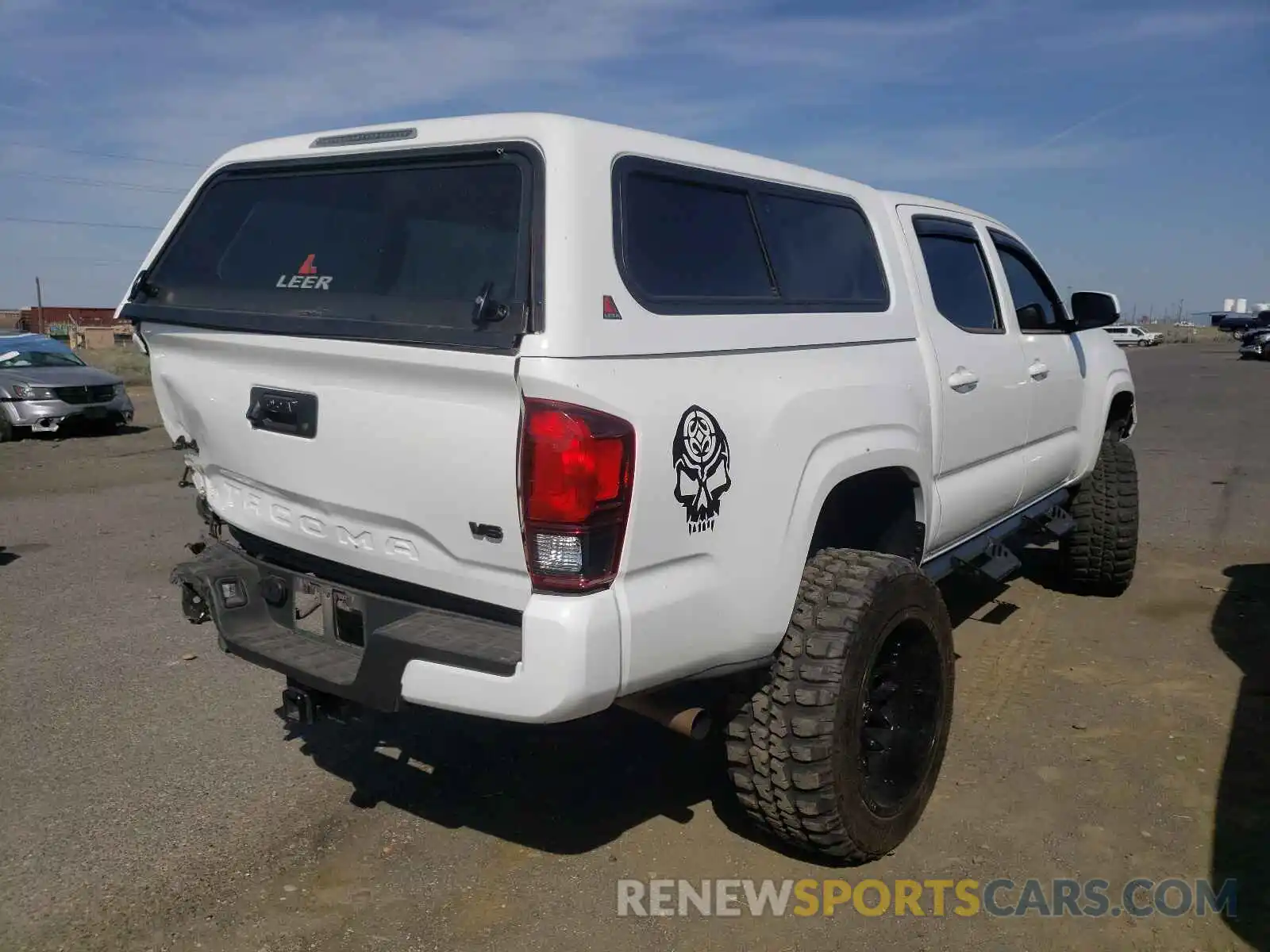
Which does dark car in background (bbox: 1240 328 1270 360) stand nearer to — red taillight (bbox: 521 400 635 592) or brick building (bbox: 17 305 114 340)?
red taillight (bbox: 521 400 635 592)

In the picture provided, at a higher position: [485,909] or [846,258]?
[846,258]

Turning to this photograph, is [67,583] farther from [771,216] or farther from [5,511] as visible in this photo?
[771,216]

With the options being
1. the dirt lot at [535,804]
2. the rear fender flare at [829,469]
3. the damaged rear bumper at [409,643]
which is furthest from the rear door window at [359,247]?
the dirt lot at [535,804]

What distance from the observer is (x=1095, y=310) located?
546 cm

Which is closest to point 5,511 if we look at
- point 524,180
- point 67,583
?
point 67,583

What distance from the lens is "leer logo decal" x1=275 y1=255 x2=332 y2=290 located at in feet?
10.5

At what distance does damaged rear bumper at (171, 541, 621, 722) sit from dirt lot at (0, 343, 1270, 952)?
2.33 feet

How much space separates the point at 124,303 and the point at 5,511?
6.80 m

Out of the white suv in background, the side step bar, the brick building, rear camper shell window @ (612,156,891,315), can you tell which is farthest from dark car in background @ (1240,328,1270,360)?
the brick building

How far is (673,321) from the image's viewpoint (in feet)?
9.34

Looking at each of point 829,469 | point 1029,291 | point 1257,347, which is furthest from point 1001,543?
point 1257,347

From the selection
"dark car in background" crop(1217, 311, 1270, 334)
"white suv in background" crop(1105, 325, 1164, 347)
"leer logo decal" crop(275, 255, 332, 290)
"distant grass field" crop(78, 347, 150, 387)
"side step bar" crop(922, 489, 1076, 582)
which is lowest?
"distant grass field" crop(78, 347, 150, 387)

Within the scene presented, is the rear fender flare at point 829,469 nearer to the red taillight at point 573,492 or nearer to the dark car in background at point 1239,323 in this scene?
the red taillight at point 573,492

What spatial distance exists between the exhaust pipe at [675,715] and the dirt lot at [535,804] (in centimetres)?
60
